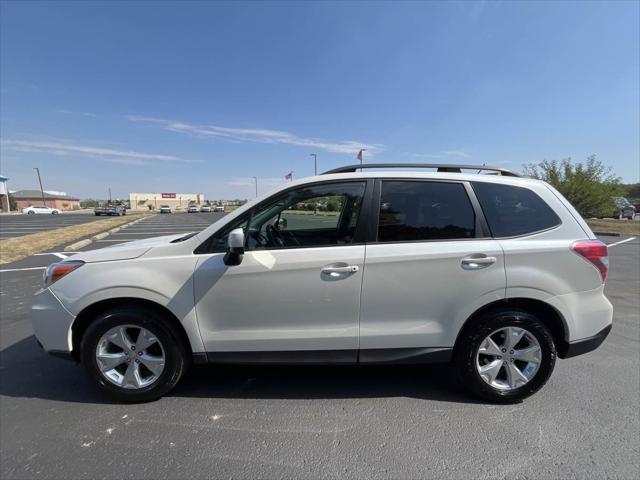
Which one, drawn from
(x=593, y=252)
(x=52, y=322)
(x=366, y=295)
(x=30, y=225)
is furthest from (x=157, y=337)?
(x=30, y=225)

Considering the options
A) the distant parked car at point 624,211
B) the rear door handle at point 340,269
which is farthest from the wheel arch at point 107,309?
the distant parked car at point 624,211

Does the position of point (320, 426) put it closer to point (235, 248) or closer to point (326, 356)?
point (326, 356)

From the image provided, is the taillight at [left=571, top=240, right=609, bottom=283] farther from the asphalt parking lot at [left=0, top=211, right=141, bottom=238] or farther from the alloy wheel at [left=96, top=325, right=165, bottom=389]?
the asphalt parking lot at [left=0, top=211, right=141, bottom=238]

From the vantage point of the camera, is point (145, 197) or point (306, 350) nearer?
point (306, 350)

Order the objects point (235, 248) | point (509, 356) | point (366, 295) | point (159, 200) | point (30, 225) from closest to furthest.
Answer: point (235, 248)
point (366, 295)
point (509, 356)
point (30, 225)
point (159, 200)

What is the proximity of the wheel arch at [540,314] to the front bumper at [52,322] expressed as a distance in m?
3.08

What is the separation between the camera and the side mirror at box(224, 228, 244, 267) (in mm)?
2348

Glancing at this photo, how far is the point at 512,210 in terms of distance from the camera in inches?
107

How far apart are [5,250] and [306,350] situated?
1184 centimetres

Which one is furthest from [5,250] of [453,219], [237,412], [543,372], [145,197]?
[145,197]

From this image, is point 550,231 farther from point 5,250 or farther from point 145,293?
point 5,250

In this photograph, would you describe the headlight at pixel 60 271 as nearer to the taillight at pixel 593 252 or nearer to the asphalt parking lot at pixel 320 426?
the asphalt parking lot at pixel 320 426

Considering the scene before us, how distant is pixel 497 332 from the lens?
267cm

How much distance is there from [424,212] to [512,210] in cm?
73
